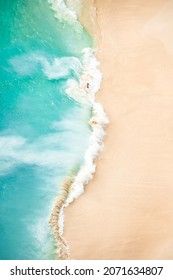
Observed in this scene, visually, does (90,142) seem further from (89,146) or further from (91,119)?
(91,119)

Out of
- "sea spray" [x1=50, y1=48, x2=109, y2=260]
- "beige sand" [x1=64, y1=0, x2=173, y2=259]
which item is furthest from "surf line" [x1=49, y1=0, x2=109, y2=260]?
"beige sand" [x1=64, y1=0, x2=173, y2=259]

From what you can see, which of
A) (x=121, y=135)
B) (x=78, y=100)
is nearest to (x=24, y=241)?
(x=121, y=135)

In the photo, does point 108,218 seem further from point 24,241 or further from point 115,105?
point 115,105

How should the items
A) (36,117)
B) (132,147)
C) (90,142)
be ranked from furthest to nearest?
1. (36,117)
2. (90,142)
3. (132,147)

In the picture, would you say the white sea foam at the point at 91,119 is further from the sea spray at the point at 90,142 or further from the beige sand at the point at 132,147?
the beige sand at the point at 132,147

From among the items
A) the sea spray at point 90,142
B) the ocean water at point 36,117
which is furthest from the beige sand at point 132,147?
the ocean water at point 36,117

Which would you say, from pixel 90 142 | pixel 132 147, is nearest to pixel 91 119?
pixel 90 142
